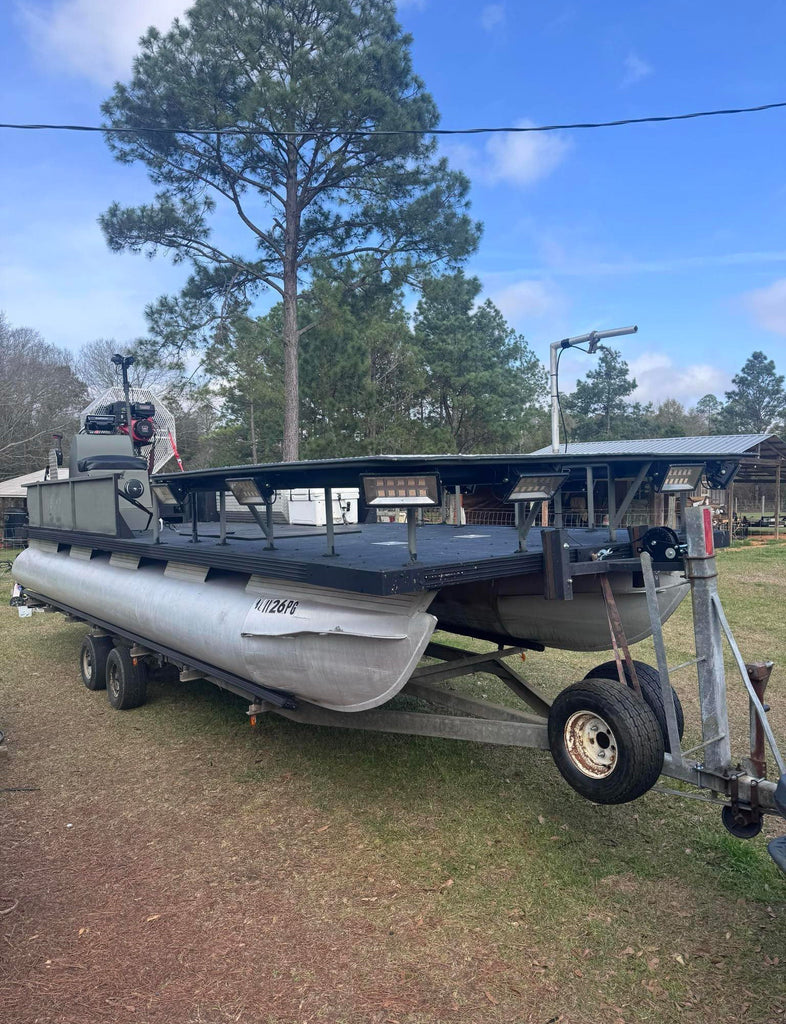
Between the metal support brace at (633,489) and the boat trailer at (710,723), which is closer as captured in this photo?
the boat trailer at (710,723)

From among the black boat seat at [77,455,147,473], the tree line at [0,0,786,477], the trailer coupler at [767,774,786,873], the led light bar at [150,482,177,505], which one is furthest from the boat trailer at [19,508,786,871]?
the tree line at [0,0,786,477]

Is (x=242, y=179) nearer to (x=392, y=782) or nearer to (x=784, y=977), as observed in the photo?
(x=392, y=782)

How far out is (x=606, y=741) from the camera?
3654 mm

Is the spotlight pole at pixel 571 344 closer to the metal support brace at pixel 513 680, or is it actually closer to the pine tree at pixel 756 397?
the metal support brace at pixel 513 680

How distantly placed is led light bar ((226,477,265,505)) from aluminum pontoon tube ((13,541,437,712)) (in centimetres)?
56

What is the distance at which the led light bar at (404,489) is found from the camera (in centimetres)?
326

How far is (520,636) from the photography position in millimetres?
5531

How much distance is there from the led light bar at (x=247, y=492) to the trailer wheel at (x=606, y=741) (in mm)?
2235

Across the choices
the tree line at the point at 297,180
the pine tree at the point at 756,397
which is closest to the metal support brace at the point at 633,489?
the tree line at the point at 297,180

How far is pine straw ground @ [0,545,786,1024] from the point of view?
2955mm

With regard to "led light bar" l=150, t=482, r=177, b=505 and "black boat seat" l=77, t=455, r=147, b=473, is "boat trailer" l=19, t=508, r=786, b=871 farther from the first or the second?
"black boat seat" l=77, t=455, r=147, b=473

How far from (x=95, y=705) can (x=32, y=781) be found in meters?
1.82

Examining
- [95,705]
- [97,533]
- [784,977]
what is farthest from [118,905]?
[97,533]

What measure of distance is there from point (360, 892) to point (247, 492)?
2.44m
